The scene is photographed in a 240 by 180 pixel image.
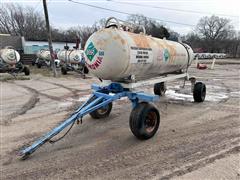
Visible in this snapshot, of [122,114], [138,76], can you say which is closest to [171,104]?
[122,114]

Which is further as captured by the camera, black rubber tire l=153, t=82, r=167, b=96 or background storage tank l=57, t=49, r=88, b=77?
background storage tank l=57, t=49, r=88, b=77

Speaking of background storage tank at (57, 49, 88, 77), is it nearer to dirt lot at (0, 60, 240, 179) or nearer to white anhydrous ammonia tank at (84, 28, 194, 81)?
Answer: dirt lot at (0, 60, 240, 179)

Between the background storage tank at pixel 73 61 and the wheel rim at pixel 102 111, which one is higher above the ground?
the background storage tank at pixel 73 61

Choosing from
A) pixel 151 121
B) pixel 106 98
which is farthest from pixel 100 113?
pixel 151 121

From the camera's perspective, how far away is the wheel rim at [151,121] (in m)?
4.11

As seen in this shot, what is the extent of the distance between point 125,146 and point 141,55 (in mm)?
1716

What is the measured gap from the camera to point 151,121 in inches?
166

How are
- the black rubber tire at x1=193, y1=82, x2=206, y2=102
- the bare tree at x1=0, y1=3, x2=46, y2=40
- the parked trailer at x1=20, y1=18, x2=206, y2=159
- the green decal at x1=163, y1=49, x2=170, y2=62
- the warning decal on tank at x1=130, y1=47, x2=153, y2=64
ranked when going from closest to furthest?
the parked trailer at x1=20, y1=18, x2=206, y2=159 → the warning decal on tank at x1=130, y1=47, x2=153, y2=64 → the green decal at x1=163, y1=49, x2=170, y2=62 → the black rubber tire at x1=193, y1=82, x2=206, y2=102 → the bare tree at x1=0, y1=3, x2=46, y2=40

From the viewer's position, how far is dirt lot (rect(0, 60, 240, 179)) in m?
2.97

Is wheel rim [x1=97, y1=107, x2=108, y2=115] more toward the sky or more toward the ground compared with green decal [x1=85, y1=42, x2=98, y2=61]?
more toward the ground

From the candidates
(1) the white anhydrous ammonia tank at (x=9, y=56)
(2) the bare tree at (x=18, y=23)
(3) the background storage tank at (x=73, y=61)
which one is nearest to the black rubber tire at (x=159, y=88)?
(3) the background storage tank at (x=73, y=61)

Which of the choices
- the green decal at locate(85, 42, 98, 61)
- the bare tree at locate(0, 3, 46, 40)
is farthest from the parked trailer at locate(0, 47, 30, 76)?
the bare tree at locate(0, 3, 46, 40)

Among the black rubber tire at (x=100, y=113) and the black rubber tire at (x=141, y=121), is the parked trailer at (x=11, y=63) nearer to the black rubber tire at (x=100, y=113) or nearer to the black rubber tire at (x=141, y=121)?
the black rubber tire at (x=100, y=113)

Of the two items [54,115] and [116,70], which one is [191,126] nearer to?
A: [116,70]
